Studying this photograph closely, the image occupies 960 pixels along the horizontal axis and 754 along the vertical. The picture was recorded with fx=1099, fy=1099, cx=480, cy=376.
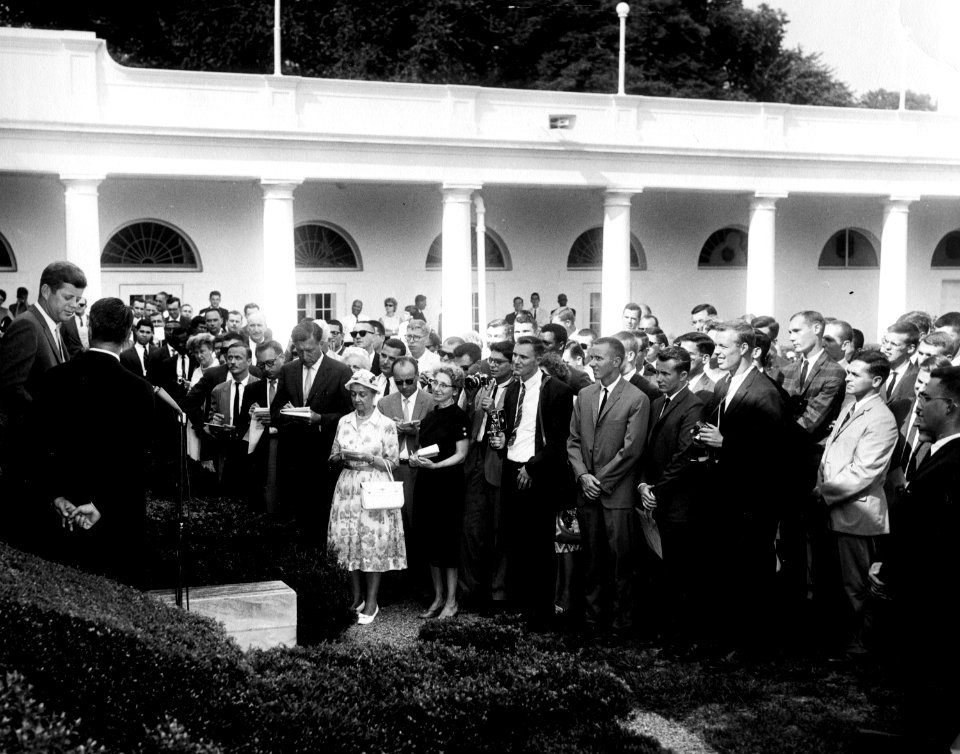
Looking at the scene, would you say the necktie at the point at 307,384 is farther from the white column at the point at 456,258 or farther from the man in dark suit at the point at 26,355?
the white column at the point at 456,258

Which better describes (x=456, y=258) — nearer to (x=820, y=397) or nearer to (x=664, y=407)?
(x=820, y=397)

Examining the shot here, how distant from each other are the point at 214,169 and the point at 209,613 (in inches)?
655

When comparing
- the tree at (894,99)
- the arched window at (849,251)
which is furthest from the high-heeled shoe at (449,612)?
the tree at (894,99)

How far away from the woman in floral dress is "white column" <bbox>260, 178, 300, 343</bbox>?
46.6 feet

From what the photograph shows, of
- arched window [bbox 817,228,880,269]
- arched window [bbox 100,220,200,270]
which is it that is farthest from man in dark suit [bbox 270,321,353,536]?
arched window [bbox 817,228,880,269]

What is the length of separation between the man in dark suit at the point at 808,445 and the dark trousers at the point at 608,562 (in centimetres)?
115

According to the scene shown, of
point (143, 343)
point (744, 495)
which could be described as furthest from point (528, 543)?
point (143, 343)

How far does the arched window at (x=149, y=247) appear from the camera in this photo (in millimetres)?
24047

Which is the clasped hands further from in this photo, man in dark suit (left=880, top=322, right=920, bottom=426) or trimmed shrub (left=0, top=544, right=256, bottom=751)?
man in dark suit (left=880, top=322, right=920, bottom=426)

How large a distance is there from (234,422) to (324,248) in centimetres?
1611

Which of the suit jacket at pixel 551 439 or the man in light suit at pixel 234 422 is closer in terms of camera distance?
the suit jacket at pixel 551 439

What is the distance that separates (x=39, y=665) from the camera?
157 inches

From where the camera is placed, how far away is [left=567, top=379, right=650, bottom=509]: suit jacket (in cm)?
808

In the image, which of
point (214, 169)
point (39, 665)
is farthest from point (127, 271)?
point (39, 665)
